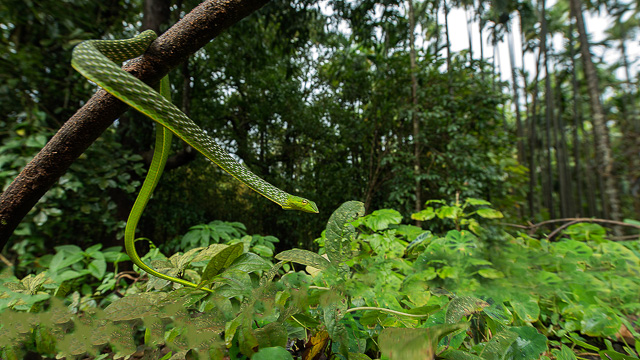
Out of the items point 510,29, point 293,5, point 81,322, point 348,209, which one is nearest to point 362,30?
point 293,5

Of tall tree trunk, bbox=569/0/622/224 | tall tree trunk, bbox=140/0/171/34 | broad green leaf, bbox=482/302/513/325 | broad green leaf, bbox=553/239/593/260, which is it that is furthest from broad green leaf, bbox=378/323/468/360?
tall tree trunk, bbox=569/0/622/224

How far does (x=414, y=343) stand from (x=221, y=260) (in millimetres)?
332

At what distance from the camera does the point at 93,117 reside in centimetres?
52

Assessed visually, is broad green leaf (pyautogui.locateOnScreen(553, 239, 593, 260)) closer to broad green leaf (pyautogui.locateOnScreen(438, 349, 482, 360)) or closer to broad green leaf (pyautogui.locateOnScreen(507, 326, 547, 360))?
broad green leaf (pyautogui.locateOnScreen(507, 326, 547, 360))

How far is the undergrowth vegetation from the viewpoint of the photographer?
36 centimetres

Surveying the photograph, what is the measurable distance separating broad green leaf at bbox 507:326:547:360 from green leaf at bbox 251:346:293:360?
326mm

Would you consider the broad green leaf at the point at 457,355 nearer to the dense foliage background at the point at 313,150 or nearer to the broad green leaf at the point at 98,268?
the dense foliage background at the point at 313,150

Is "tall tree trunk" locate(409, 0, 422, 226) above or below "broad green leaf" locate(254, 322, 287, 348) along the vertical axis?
above

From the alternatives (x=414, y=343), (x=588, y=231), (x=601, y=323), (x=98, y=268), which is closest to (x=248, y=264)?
(x=414, y=343)

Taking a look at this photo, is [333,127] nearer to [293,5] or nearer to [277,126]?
[277,126]

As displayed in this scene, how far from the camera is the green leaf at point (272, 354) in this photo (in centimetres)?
33

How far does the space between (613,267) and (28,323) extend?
4.64 ft

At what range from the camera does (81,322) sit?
0.37 m

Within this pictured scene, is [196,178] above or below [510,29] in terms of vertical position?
below
